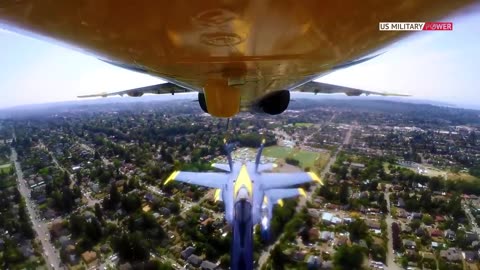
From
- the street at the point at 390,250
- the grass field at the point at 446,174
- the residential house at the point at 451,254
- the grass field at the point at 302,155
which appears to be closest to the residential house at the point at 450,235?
the residential house at the point at 451,254

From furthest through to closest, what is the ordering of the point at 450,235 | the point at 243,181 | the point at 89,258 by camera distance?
the point at 450,235 → the point at 89,258 → the point at 243,181

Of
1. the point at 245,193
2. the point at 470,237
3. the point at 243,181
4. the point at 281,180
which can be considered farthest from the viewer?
the point at 470,237

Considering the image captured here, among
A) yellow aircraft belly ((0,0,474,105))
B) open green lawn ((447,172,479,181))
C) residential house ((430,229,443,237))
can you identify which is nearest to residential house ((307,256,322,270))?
residential house ((430,229,443,237))

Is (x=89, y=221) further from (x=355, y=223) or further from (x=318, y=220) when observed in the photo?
(x=355, y=223)

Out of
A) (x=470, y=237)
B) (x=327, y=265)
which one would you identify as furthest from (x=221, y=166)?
(x=470, y=237)

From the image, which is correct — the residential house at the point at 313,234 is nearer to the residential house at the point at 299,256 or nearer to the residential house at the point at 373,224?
the residential house at the point at 299,256

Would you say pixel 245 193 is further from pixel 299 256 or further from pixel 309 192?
pixel 309 192

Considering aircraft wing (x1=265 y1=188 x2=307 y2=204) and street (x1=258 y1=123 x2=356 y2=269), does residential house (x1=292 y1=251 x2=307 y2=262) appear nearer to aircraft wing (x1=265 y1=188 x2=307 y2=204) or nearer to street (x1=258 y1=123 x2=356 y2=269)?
street (x1=258 y1=123 x2=356 y2=269)
